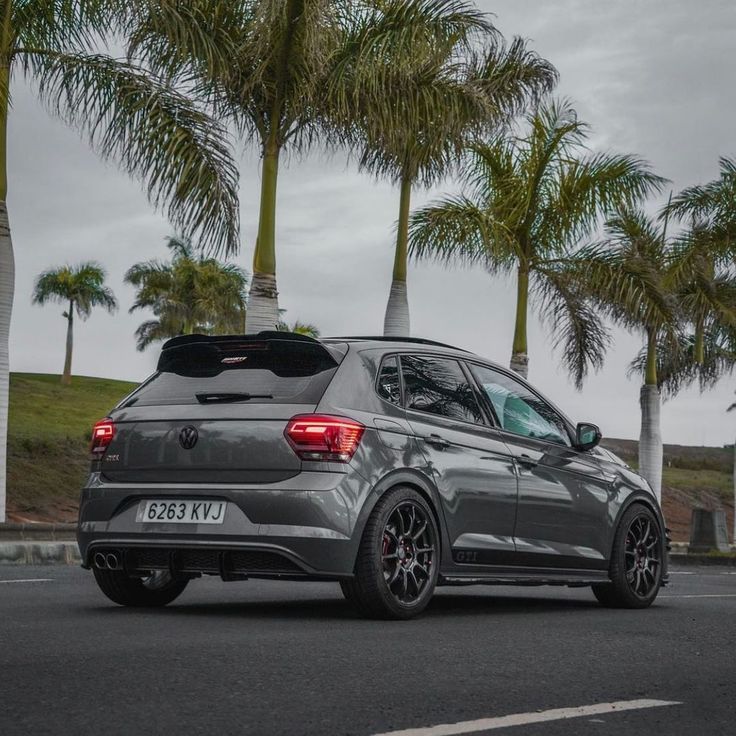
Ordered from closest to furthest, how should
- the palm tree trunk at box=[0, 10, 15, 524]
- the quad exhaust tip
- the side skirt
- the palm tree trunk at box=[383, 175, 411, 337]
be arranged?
the quad exhaust tip, the side skirt, the palm tree trunk at box=[0, 10, 15, 524], the palm tree trunk at box=[383, 175, 411, 337]

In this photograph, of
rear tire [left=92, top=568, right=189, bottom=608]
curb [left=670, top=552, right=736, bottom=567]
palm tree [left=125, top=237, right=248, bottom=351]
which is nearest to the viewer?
rear tire [left=92, top=568, right=189, bottom=608]

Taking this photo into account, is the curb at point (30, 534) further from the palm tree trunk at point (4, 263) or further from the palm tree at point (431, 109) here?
the palm tree at point (431, 109)

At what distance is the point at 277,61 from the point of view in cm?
1991

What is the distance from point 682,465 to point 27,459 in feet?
166

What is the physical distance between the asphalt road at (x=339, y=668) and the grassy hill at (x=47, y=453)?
1084 inches

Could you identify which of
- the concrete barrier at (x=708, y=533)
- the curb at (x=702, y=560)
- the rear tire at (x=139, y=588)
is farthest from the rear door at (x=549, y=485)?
the concrete barrier at (x=708, y=533)

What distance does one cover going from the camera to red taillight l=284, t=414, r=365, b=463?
7336 millimetres

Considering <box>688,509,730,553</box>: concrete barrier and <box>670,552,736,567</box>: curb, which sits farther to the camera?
<box>688,509,730,553</box>: concrete barrier

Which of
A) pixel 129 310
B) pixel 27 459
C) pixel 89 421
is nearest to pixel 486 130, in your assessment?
pixel 27 459

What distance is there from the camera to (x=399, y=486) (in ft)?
25.1

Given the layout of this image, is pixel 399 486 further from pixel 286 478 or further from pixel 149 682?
pixel 149 682

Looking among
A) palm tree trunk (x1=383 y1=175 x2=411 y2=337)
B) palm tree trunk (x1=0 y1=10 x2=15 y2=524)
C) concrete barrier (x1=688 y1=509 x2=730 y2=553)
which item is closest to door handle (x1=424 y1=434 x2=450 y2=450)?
palm tree trunk (x1=0 y1=10 x2=15 y2=524)

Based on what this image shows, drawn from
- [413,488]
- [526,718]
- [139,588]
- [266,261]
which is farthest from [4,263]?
[526,718]

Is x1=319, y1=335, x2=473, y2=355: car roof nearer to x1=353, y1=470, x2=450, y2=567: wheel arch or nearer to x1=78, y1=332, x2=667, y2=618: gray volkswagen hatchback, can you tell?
x1=78, y1=332, x2=667, y2=618: gray volkswagen hatchback
